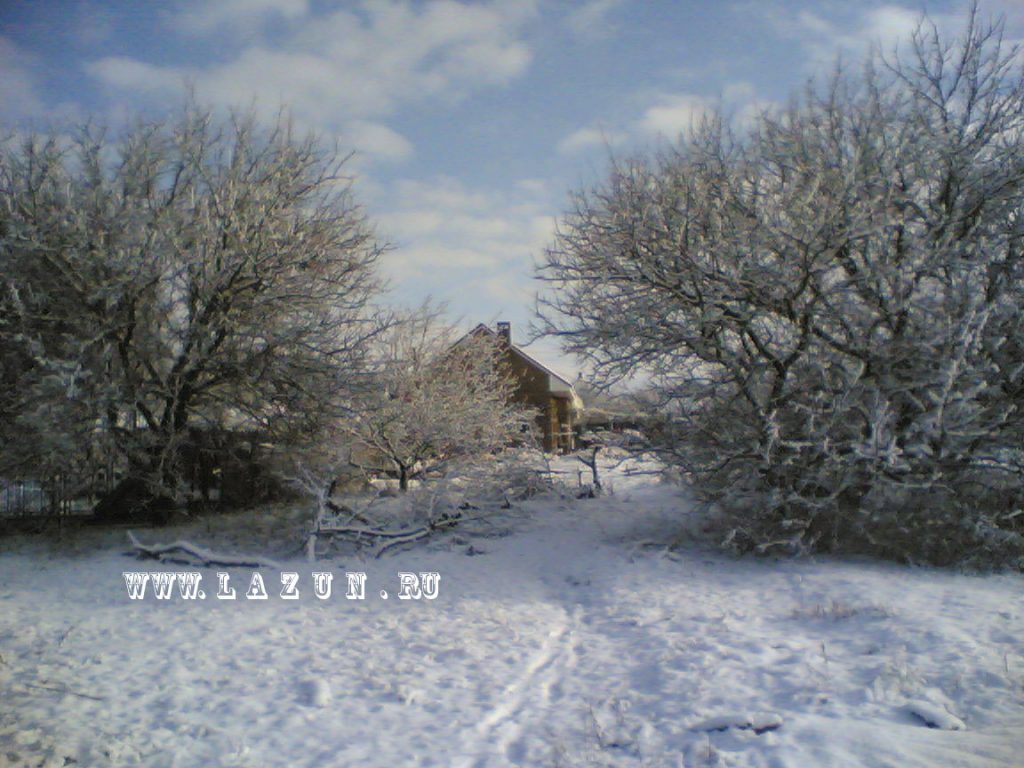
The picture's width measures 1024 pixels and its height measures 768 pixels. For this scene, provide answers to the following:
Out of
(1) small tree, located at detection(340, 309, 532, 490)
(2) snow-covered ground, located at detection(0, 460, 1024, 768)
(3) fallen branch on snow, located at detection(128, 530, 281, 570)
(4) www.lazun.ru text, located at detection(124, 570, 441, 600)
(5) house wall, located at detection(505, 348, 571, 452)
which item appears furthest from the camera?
(5) house wall, located at detection(505, 348, 571, 452)

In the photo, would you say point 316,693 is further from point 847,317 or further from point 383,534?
point 847,317

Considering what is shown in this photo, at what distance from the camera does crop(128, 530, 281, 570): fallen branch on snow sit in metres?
11.1

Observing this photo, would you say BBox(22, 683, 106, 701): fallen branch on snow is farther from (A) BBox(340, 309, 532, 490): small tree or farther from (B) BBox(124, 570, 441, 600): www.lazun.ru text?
(A) BBox(340, 309, 532, 490): small tree

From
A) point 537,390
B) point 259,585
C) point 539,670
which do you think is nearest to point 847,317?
point 539,670

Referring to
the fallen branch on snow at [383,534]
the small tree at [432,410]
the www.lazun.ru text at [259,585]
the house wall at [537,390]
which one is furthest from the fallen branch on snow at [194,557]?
the house wall at [537,390]

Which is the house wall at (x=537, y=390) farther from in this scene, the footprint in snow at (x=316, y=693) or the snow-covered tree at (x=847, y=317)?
the footprint in snow at (x=316, y=693)

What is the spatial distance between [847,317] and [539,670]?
670cm

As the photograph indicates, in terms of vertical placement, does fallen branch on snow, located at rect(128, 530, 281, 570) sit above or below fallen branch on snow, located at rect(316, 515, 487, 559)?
below

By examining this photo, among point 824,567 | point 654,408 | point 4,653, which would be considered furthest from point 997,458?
point 4,653

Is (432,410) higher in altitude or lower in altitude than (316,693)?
higher

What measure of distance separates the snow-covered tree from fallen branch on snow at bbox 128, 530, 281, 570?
5.98 metres

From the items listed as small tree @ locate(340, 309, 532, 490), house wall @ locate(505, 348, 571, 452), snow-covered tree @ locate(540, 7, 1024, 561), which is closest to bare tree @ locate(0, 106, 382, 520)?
small tree @ locate(340, 309, 532, 490)

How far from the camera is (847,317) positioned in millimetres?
10453

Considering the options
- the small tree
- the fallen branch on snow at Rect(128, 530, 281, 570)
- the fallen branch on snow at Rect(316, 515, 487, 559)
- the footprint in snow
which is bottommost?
the footprint in snow
